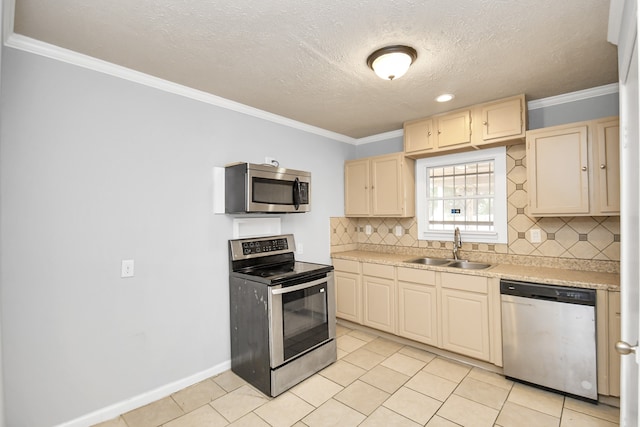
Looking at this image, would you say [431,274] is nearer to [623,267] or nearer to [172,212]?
[623,267]

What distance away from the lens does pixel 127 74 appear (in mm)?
2182

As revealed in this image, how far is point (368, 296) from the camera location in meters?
3.43

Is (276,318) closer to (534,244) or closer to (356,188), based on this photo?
(356,188)

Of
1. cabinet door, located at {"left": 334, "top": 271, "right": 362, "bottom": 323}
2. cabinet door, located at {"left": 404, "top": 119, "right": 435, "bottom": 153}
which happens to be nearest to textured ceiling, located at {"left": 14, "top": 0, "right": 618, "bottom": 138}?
cabinet door, located at {"left": 404, "top": 119, "right": 435, "bottom": 153}

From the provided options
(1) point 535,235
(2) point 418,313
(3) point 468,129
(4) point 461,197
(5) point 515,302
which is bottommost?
(2) point 418,313

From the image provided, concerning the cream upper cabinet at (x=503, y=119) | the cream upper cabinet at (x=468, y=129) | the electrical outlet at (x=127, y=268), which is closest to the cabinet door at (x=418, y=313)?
the cream upper cabinet at (x=468, y=129)

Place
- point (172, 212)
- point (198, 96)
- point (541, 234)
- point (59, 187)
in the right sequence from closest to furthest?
point (59, 187)
point (172, 212)
point (198, 96)
point (541, 234)

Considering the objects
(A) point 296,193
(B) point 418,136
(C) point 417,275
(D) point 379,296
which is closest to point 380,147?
(B) point 418,136

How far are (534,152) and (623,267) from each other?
1.35 m

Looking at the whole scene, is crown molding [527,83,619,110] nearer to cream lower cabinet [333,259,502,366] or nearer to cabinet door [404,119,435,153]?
cabinet door [404,119,435,153]

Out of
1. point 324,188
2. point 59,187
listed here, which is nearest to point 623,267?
point 324,188

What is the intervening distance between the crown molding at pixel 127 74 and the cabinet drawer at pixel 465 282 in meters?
2.20

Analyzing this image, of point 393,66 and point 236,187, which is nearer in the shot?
point 393,66

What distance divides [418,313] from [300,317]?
122 cm
